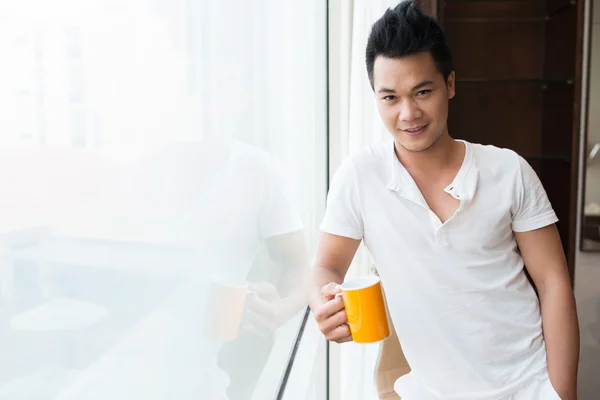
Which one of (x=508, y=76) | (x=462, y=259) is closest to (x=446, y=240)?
(x=462, y=259)

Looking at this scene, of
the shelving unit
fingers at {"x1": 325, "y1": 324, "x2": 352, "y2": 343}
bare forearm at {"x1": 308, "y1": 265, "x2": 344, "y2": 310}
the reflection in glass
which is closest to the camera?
the reflection in glass

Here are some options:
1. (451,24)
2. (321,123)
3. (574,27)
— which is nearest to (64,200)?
(321,123)

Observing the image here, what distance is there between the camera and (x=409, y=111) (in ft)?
3.92

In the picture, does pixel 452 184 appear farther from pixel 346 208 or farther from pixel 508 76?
pixel 508 76

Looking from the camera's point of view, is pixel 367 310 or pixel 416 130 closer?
pixel 367 310

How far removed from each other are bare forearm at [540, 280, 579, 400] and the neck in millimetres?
366

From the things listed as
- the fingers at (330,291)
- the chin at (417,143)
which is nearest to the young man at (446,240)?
the chin at (417,143)

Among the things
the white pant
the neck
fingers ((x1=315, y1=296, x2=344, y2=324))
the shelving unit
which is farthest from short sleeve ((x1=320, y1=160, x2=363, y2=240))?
the shelving unit

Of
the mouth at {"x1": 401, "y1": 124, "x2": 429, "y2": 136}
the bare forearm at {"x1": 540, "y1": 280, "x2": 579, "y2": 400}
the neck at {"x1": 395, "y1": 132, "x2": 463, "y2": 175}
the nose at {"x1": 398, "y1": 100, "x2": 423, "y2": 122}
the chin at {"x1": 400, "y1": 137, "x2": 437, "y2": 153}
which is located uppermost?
the nose at {"x1": 398, "y1": 100, "x2": 423, "y2": 122}

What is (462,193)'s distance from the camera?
1236 millimetres

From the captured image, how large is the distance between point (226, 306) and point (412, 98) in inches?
23.4

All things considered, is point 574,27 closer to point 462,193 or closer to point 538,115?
point 538,115

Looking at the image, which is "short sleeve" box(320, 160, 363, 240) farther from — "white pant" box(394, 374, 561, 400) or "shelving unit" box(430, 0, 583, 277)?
"shelving unit" box(430, 0, 583, 277)

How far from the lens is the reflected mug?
0.90 metres
